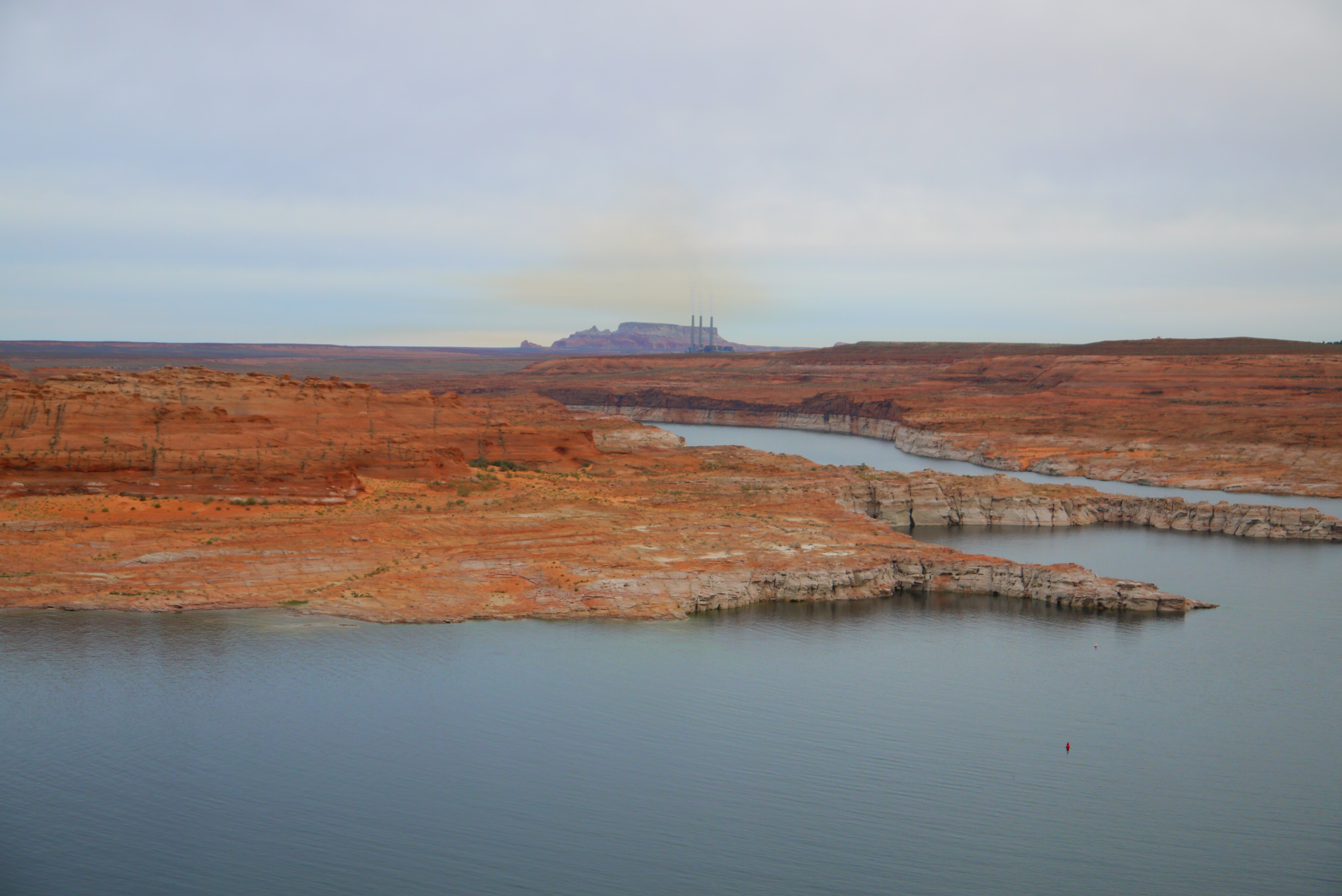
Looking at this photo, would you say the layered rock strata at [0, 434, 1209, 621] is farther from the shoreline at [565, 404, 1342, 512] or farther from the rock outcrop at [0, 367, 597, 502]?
the shoreline at [565, 404, 1342, 512]

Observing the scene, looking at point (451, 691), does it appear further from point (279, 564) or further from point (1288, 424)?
point (1288, 424)

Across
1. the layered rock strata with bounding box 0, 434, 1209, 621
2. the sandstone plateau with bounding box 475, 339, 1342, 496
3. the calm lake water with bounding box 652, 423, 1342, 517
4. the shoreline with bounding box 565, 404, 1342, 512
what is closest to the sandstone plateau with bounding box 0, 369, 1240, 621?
the layered rock strata with bounding box 0, 434, 1209, 621

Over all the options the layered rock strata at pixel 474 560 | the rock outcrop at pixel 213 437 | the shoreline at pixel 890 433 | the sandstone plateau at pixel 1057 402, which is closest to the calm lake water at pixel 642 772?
the layered rock strata at pixel 474 560

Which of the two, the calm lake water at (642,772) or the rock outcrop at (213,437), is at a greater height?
the rock outcrop at (213,437)

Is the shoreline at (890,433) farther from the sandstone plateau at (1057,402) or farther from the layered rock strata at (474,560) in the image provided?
the layered rock strata at (474,560)

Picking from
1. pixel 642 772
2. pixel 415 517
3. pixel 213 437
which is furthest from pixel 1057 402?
pixel 642 772

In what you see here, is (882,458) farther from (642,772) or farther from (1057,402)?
(642,772)
